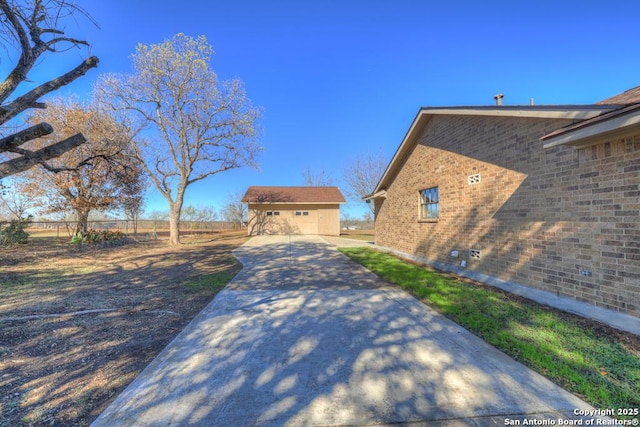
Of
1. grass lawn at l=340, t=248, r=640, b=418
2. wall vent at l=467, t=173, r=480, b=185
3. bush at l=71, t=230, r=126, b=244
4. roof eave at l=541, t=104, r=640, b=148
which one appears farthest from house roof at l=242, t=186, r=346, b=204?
roof eave at l=541, t=104, r=640, b=148

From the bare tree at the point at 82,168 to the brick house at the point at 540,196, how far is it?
1443 cm

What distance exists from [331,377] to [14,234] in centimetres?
1898

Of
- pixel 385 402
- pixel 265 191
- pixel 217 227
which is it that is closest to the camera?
pixel 385 402

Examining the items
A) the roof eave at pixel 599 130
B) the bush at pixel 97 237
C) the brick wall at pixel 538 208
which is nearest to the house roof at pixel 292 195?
the bush at pixel 97 237

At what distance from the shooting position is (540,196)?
5.46 m

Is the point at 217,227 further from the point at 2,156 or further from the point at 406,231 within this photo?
the point at 406,231

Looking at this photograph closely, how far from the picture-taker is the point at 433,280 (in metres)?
6.69

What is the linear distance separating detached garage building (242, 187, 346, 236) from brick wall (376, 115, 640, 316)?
A: 565 inches

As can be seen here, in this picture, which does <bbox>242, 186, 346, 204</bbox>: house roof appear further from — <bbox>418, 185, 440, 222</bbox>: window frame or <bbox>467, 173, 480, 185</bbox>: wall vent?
<bbox>467, 173, 480, 185</bbox>: wall vent

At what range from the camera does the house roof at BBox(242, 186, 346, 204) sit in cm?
2264

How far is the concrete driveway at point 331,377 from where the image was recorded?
7.17 ft

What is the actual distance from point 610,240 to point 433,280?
3.19m

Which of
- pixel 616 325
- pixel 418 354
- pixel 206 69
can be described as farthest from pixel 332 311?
pixel 206 69

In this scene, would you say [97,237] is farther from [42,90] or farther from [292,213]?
[42,90]
